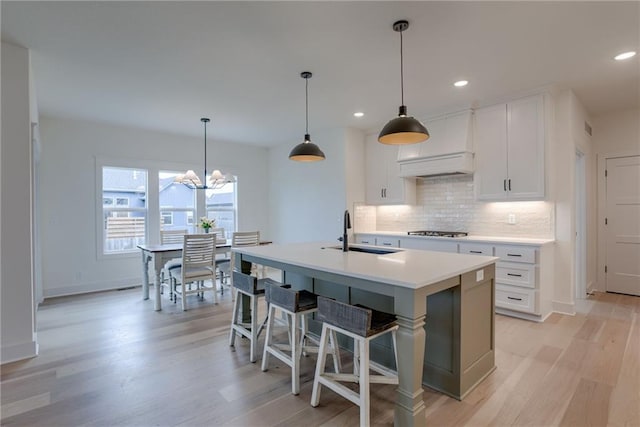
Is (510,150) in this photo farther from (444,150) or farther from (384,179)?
(384,179)

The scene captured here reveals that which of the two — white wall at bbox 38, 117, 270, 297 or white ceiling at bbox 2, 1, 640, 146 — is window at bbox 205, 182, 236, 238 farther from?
white ceiling at bbox 2, 1, 640, 146

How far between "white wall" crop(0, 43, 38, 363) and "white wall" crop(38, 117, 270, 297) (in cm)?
236

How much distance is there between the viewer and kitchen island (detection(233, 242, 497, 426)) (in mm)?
1822

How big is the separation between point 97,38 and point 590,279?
6822 mm

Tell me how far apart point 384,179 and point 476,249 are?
199 centimetres

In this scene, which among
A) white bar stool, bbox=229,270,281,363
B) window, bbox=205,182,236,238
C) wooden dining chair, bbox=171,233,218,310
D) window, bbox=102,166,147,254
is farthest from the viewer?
window, bbox=205,182,236,238

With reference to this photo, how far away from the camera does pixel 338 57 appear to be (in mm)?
3023

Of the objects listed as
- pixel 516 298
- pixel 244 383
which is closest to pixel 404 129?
pixel 244 383

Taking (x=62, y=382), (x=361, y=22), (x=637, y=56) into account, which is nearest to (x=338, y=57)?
(x=361, y=22)

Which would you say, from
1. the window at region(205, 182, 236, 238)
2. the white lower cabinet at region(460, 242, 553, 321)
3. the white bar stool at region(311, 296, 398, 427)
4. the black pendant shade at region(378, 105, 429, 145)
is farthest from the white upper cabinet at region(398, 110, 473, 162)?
the window at region(205, 182, 236, 238)

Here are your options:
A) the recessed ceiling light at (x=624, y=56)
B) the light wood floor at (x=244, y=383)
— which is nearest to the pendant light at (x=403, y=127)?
the light wood floor at (x=244, y=383)

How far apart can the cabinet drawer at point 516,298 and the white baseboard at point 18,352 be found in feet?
16.0

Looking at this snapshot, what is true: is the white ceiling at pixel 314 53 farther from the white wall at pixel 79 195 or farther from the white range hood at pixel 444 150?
the white wall at pixel 79 195

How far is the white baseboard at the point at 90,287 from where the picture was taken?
16.0ft
